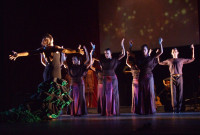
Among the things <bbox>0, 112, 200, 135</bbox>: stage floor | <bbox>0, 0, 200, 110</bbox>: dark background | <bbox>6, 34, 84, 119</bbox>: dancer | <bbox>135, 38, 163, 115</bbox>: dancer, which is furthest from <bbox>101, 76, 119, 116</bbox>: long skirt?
<bbox>0, 0, 200, 110</bbox>: dark background

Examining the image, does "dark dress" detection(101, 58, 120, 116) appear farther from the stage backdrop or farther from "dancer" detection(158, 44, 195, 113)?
the stage backdrop

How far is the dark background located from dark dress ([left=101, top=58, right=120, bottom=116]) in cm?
293

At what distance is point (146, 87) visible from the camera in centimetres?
646

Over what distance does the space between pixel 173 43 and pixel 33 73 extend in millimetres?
4481

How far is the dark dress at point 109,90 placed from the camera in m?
6.62

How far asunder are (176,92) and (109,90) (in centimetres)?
156

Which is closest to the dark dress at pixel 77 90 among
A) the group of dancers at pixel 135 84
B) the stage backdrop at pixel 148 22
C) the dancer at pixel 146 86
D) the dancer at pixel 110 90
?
the group of dancers at pixel 135 84

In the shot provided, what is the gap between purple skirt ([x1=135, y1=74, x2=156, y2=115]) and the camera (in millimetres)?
6410

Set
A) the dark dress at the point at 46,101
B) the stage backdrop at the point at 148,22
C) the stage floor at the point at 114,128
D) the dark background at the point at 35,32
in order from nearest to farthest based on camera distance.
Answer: the stage floor at the point at 114,128, the dark dress at the point at 46,101, the stage backdrop at the point at 148,22, the dark background at the point at 35,32

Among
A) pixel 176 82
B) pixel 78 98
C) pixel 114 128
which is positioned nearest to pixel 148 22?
pixel 176 82

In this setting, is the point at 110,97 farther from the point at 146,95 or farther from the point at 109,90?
the point at 146,95

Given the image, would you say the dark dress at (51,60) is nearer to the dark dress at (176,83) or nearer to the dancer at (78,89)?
the dancer at (78,89)

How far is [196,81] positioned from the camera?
8805mm

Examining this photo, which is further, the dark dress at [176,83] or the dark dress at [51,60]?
the dark dress at [176,83]
